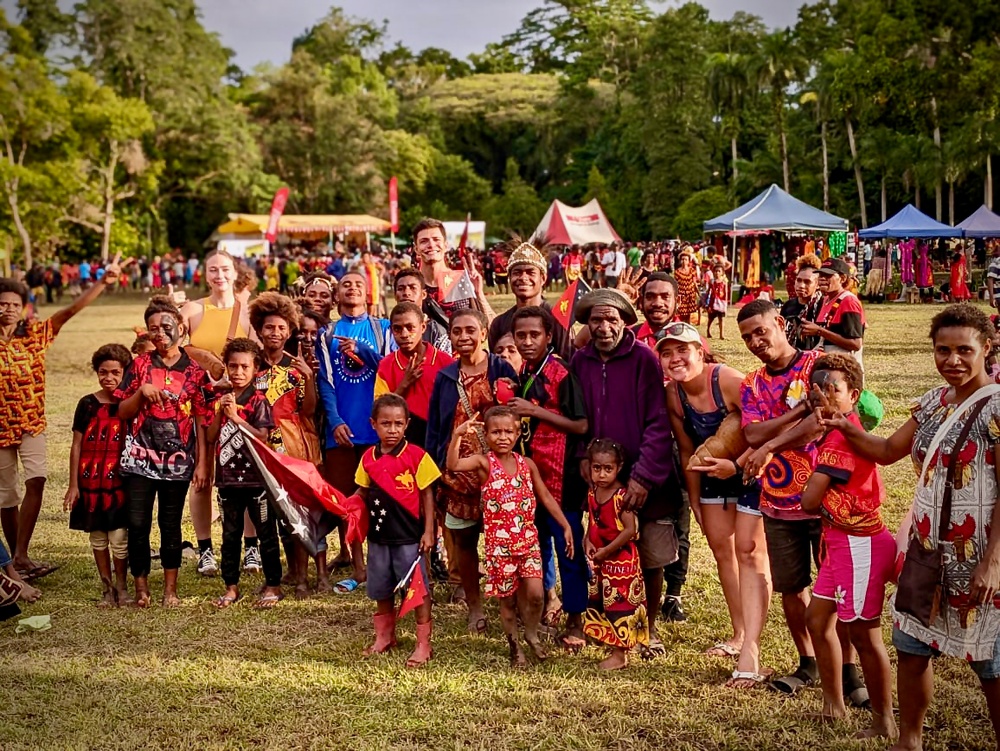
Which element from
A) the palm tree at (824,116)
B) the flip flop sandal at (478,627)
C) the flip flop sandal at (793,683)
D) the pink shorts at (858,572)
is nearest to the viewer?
the pink shorts at (858,572)

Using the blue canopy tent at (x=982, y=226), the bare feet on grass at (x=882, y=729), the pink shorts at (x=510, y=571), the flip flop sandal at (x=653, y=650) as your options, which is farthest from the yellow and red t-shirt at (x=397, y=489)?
the blue canopy tent at (x=982, y=226)

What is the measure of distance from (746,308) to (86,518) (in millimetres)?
4232

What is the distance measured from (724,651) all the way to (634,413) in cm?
130

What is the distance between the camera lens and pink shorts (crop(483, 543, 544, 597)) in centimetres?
491

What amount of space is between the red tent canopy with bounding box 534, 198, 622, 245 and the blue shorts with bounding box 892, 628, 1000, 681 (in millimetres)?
28575

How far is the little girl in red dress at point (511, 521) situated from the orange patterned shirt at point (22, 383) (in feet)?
11.0

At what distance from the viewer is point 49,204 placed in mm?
39719

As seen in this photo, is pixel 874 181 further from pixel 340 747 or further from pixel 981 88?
pixel 340 747

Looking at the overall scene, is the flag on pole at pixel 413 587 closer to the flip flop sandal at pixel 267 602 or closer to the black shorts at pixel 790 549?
the flip flop sandal at pixel 267 602

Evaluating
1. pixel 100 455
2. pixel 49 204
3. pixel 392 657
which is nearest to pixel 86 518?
pixel 100 455

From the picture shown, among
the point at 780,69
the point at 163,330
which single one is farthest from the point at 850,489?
the point at 780,69

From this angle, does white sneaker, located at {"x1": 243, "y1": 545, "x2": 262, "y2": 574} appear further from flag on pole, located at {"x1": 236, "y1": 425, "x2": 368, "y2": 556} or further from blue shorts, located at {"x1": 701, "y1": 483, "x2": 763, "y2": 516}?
blue shorts, located at {"x1": 701, "y1": 483, "x2": 763, "y2": 516}

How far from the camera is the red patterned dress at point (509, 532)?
4906 mm

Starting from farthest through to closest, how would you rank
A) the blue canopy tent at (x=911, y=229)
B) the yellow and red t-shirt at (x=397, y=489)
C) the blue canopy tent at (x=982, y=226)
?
the blue canopy tent at (x=982, y=226) < the blue canopy tent at (x=911, y=229) < the yellow and red t-shirt at (x=397, y=489)
